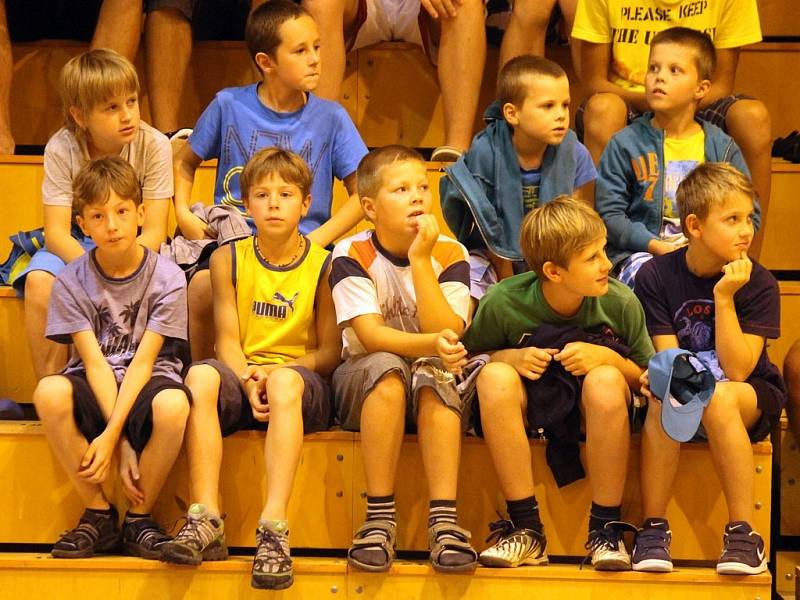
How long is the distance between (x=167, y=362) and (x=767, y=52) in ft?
7.21

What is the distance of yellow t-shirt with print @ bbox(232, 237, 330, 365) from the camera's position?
2943 mm

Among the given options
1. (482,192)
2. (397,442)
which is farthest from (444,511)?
(482,192)

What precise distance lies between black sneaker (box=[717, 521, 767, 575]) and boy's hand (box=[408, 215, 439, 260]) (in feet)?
2.69

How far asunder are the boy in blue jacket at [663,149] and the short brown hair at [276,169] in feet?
2.61

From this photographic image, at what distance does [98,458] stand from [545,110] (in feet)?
4.28

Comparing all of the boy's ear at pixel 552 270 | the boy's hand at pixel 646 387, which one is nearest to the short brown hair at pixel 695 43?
the boy's ear at pixel 552 270

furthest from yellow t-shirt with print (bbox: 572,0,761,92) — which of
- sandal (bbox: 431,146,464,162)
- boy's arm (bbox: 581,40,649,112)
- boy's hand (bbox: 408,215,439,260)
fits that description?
boy's hand (bbox: 408,215,439,260)

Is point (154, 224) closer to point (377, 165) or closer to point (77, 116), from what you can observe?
point (77, 116)

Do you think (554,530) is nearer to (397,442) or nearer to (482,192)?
(397,442)

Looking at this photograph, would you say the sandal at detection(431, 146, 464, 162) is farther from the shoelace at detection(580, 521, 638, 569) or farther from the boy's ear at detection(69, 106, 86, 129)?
the shoelace at detection(580, 521, 638, 569)

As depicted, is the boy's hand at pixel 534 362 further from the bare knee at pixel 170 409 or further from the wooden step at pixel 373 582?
the bare knee at pixel 170 409

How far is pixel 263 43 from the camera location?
345cm

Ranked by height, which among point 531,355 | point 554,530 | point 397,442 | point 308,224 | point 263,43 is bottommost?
point 554,530

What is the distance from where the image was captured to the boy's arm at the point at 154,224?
318 centimetres
